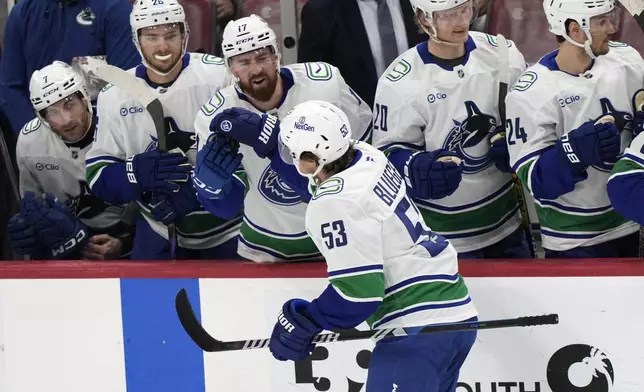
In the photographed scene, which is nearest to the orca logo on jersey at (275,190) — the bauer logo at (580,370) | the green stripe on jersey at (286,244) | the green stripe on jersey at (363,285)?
the green stripe on jersey at (286,244)

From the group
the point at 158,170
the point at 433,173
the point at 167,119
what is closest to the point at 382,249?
the point at 433,173

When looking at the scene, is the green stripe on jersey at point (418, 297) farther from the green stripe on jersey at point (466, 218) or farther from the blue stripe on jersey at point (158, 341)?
the blue stripe on jersey at point (158, 341)

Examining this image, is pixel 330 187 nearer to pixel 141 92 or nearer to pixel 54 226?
pixel 141 92

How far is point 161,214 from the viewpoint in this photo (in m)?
3.71

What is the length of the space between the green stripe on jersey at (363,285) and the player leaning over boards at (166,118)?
1.01 metres

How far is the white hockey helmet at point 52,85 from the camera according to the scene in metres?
3.88

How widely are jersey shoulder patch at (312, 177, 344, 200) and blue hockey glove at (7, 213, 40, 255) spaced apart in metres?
1.26

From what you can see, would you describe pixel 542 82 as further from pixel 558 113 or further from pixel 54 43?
pixel 54 43

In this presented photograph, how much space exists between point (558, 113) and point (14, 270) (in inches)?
65.7

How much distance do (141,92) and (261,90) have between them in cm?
44

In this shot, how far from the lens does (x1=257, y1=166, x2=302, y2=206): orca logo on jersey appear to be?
138 inches

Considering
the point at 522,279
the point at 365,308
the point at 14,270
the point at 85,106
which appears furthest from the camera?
the point at 85,106

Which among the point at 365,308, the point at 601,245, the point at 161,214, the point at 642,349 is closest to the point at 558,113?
the point at 601,245

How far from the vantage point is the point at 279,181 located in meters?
3.52
